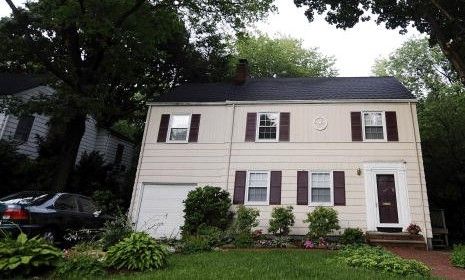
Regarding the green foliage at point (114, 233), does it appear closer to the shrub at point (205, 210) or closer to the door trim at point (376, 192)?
the shrub at point (205, 210)

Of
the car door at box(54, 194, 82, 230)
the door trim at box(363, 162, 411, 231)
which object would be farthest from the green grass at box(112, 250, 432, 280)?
the door trim at box(363, 162, 411, 231)

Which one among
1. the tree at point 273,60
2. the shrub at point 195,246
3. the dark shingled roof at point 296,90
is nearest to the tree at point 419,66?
the tree at point 273,60

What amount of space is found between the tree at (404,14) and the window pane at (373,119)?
3.63 meters

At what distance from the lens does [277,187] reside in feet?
51.8

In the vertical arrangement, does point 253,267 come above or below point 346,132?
below

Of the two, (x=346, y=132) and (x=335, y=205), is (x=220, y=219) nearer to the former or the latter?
(x=335, y=205)

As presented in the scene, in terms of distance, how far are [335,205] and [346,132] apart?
3.38 m

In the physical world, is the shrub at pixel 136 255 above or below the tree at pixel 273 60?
below

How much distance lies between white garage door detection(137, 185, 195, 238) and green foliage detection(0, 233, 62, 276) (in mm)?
9906

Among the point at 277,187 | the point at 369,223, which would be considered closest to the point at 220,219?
the point at 277,187

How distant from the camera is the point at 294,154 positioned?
53.5ft

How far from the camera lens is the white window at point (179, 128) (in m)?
17.6

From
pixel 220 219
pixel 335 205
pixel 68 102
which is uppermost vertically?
pixel 68 102

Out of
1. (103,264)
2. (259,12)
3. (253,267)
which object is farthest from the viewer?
(259,12)
